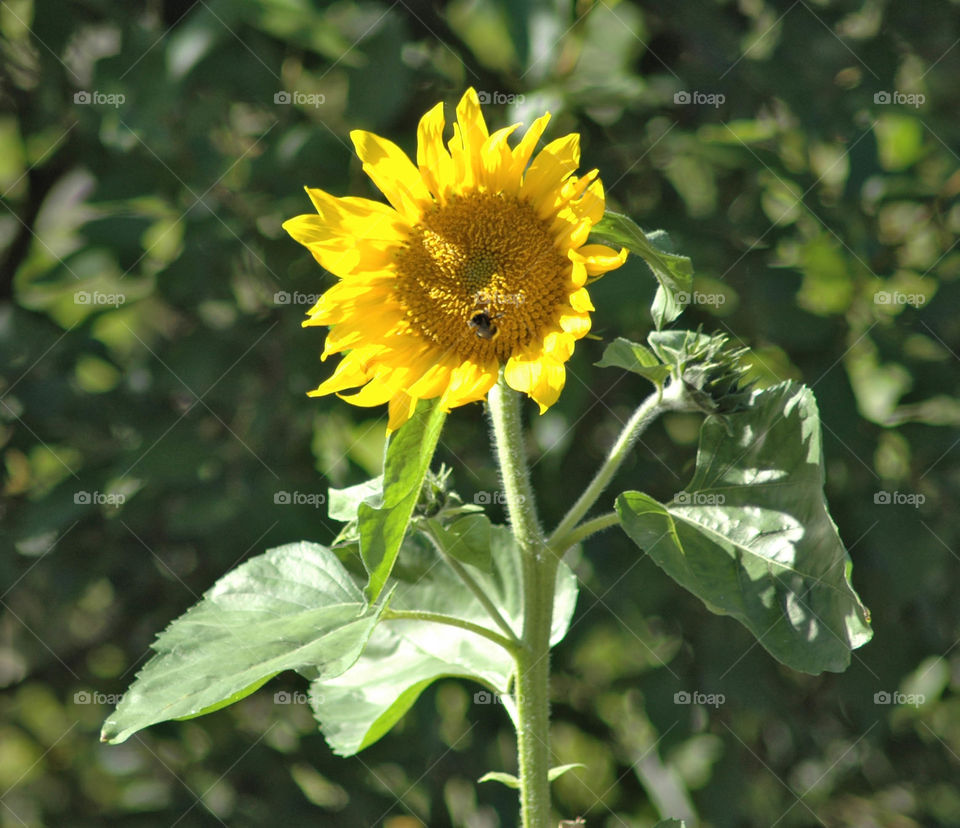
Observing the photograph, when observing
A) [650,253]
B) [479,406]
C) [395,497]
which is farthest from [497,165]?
[479,406]

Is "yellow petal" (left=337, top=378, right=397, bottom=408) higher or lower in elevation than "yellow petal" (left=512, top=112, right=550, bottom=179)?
lower

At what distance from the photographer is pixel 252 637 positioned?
752 millimetres

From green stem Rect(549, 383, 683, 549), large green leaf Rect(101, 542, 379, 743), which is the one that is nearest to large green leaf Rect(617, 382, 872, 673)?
green stem Rect(549, 383, 683, 549)

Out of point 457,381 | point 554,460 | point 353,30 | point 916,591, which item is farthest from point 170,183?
point 916,591

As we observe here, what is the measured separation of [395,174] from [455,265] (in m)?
0.08

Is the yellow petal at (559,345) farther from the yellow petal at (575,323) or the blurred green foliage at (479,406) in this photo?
the blurred green foliage at (479,406)

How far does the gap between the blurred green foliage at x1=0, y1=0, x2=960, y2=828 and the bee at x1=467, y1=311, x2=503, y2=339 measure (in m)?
0.54

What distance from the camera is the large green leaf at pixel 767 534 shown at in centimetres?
72

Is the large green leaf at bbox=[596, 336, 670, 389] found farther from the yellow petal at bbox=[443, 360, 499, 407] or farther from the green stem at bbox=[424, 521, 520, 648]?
the green stem at bbox=[424, 521, 520, 648]

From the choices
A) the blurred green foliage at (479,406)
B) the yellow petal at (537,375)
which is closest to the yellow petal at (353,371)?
the yellow petal at (537,375)

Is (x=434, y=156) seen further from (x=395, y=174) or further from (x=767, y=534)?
(x=767, y=534)

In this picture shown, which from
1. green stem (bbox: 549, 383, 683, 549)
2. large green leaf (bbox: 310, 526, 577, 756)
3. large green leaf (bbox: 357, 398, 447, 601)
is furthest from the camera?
large green leaf (bbox: 310, 526, 577, 756)

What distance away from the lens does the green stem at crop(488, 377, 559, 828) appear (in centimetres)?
75

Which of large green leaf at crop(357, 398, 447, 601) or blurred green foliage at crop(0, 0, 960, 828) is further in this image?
blurred green foliage at crop(0, 0, 960, 828)
